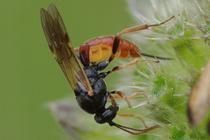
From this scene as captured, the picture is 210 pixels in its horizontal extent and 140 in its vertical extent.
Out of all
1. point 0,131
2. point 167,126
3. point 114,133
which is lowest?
point 0,131

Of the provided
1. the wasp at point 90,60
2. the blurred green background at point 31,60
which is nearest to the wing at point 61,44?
the wasp at point 90,60

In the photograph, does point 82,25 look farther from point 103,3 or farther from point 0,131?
point 0,131

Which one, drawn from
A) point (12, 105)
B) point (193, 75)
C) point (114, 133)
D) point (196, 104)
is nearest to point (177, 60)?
point (193, 75)

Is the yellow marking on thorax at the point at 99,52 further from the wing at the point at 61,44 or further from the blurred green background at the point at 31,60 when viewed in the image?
the blurred green background at the point at 31,60

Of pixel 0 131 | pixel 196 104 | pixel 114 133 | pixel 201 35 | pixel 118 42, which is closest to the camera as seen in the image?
pixel 196 104

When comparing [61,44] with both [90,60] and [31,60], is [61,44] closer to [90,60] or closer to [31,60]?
[90,60]

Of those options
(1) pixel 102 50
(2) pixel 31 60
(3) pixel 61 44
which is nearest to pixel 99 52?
(1) pixel 102 50

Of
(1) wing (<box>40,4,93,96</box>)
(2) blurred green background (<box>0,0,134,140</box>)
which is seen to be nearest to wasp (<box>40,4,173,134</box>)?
(1) wing (<box>40,4,93,96</box>)

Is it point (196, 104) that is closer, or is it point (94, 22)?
point (196, 104)
